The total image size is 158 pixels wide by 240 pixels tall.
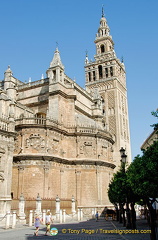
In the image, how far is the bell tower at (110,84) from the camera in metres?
48.4

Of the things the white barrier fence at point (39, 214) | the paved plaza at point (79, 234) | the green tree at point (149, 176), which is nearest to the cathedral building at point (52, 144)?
the white barrier fence at point (39, 214)

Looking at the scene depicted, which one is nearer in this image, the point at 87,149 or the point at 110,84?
the point at 87,149

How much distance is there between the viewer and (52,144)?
29.5m

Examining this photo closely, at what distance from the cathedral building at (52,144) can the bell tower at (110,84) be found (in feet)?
28.1

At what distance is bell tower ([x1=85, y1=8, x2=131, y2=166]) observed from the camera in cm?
4844

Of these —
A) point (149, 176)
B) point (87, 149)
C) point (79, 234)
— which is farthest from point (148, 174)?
point (87, 149)

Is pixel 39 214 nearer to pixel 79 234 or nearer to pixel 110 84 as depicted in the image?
pixel 79 234

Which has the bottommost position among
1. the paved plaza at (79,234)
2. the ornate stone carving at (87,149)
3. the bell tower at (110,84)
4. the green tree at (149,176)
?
the paved plaza at (79,234)

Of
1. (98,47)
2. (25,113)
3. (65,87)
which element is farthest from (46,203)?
(98,47)

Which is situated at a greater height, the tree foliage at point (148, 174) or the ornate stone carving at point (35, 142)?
the ornate stone carving at point (35, 142)

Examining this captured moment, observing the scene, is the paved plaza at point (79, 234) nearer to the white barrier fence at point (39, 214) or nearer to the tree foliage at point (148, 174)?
the white barrier fence at point (39, 214)

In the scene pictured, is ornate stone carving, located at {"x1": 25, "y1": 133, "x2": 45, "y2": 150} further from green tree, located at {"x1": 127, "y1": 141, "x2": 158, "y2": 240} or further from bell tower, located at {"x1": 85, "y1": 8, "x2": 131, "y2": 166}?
bell tower, located at {"x1": 85, "y1": 8, "x2": 131, "y2": 166}

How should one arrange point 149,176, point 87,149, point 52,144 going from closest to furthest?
point 149,176, point 52,144, point 87,149

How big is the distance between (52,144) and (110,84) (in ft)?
86.2
